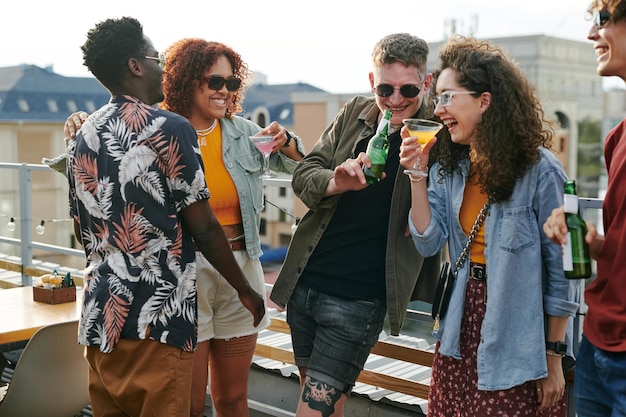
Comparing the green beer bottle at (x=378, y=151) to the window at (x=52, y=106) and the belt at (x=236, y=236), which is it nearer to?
the belt at (x=236, y=236)

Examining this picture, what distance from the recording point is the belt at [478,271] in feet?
7.38

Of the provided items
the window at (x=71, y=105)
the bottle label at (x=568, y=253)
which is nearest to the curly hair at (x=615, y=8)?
the bottle label at (x=568, y=253)

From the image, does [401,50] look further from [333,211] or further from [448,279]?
[448,279]

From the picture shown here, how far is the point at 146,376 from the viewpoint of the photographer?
2215 millimetres

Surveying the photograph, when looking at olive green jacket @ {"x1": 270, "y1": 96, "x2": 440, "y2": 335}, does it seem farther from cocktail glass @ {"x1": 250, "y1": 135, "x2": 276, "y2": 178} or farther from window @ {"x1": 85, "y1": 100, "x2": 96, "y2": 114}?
window @ {"x1": 85, "y1": 100, "x2": 96, "y2": 114}

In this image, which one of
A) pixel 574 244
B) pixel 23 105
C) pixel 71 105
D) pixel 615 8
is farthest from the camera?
pixel 71 105

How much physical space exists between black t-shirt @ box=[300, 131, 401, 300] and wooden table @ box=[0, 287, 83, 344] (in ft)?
4.46

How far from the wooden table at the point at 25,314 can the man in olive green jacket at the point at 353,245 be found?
1.21m

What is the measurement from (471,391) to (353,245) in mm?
663

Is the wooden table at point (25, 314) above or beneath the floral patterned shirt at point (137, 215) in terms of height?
beneath

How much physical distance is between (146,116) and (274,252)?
69972 millimetres

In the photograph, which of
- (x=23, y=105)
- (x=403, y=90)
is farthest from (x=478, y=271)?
(x=23, y=105)

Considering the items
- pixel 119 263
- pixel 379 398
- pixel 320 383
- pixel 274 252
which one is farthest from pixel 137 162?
pixel 274 252

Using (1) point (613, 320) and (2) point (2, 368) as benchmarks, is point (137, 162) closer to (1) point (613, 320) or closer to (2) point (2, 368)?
(1) point (613, 320)
